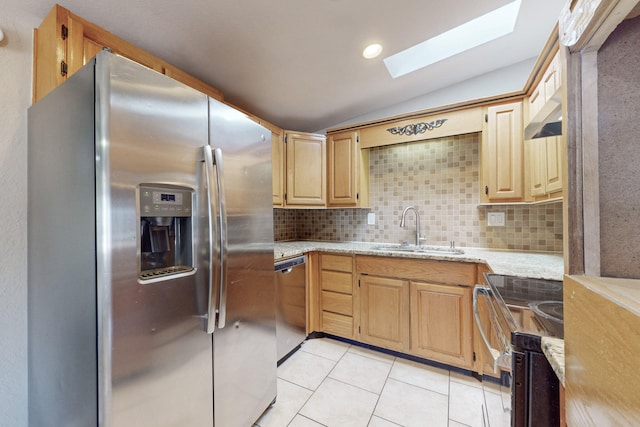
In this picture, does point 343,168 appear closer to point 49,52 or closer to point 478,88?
point 478,88

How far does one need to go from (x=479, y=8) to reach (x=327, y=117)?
1.53 m

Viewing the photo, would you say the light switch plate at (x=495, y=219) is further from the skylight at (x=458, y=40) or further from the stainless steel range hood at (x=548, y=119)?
the skylight at (x=458, y=40)

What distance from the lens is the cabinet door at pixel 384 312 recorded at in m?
2.00

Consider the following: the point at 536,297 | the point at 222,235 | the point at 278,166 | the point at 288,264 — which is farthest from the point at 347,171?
the point at 536,297

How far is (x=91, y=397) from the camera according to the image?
81 centimetres

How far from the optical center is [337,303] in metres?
2.29

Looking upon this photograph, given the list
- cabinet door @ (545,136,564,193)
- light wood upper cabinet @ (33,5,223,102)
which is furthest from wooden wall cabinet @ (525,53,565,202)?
light wood upper cabinet @ (33,5,223,102)

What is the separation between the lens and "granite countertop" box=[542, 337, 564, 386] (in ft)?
1.56

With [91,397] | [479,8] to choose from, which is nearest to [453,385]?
[91,397]

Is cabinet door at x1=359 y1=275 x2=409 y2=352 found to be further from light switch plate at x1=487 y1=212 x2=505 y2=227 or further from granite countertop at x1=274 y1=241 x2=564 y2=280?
light switch plate at x1=487 y1=212 x2=505 y2=227

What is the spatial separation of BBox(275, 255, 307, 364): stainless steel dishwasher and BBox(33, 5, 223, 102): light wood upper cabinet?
1.51 m

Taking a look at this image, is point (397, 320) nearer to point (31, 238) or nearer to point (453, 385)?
point (453, 385)

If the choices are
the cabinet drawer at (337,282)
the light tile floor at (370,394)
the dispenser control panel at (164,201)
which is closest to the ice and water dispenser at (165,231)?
the dispenser control panel at (164,201)

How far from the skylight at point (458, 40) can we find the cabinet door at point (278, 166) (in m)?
1.14
